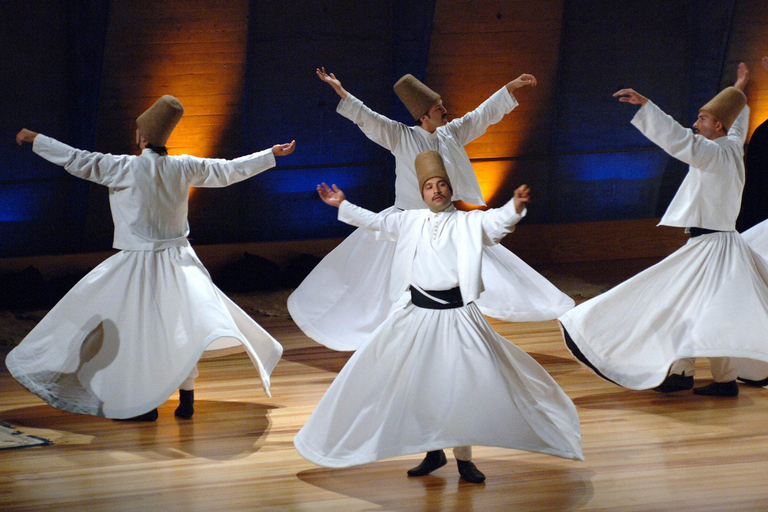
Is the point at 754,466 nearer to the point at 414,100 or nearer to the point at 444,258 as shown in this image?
the point at 444,258

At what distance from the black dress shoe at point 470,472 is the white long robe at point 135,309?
1131 millimetres

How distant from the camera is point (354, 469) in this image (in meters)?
3.48

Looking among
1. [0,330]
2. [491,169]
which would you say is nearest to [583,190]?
[491,169]

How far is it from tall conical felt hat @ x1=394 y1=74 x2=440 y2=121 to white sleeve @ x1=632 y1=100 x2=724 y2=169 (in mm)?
1302

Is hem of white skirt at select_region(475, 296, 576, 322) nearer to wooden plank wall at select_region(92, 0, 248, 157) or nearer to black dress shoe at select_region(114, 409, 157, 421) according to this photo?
black dress shoe at select_region(114, 409, 157, 421)

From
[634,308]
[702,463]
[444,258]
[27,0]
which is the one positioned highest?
[27,0]

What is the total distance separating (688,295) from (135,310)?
8.55ft

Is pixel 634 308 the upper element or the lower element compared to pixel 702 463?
upper

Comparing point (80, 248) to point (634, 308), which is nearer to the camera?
point (634, 308)

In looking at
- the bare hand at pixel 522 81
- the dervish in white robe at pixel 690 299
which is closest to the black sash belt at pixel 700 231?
the dervish in white robe at pixel 690 299

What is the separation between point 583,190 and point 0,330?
19.0ft

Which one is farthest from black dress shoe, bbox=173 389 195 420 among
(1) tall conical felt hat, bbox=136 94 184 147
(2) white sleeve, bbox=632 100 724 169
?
(2) white sleeve, bbox=632 100 724 169

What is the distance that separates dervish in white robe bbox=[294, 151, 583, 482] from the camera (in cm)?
314

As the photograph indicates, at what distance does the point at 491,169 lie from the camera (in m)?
8.91
